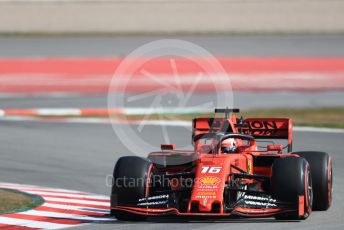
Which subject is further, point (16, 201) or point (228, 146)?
point (16, 201)

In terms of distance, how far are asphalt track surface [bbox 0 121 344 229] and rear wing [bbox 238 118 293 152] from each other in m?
1.28

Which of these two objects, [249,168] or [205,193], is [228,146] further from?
[205,193]

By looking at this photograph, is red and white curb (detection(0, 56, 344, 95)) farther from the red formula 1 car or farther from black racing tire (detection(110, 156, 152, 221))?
black racing tire (detection(110, 156, 152, 221))

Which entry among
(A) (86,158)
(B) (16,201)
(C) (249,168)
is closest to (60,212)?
(B) (16,201)

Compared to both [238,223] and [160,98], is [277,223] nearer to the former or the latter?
[238,223]

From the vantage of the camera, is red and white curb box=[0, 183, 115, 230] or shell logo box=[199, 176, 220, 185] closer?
shell logo box=[199, 176, 220, 185]

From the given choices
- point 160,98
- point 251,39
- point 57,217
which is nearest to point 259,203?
point 57,217

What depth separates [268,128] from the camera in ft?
47.0

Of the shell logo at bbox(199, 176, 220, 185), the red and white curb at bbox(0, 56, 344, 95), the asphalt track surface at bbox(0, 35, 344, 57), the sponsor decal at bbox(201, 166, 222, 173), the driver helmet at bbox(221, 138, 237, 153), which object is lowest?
the shell logo at bbox(199, 176, 220, 185)

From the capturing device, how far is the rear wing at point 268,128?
46.7 ft

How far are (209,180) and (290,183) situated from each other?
102 cm

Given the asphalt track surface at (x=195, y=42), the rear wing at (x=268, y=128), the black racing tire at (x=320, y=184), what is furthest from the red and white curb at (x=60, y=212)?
the asphalt track surface at (x=195, y=42)

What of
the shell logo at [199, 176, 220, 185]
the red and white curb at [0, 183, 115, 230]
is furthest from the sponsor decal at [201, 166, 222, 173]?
the red and white curb at [0, 183, 115, 230]

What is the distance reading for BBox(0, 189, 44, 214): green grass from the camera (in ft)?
44.5
